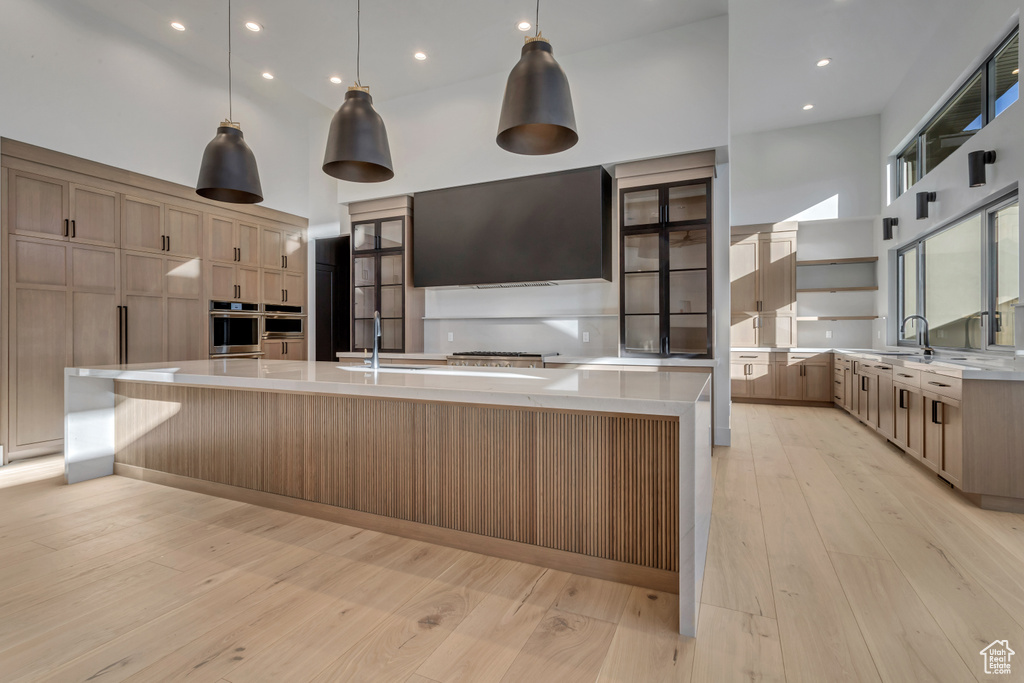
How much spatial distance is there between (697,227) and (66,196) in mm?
5241

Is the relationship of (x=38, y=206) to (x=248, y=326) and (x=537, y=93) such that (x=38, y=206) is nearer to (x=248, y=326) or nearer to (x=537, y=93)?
(x=248, y=326)

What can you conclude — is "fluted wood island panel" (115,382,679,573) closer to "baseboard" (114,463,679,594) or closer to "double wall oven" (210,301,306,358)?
"baseboard" (114,463,679,594)

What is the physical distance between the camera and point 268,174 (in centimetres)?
566

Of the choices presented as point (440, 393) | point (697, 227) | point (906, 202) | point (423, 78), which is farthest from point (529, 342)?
point (906, 202)

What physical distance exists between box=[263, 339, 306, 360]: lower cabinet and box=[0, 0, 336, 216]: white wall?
162 centimetres

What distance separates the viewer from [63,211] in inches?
155

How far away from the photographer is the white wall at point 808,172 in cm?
638

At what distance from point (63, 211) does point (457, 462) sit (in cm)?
414

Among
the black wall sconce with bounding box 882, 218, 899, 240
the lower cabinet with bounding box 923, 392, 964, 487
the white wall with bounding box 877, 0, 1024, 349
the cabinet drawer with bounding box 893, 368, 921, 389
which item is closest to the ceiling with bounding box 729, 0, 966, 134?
the white wall with bounding box 877, 0, 1024, 349

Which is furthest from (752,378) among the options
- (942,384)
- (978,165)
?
(942,384)

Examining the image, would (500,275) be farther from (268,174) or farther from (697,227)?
(268,174)

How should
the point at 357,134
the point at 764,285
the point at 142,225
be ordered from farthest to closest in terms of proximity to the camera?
the point at 764,285
the point at 142,225
the point at 357,134

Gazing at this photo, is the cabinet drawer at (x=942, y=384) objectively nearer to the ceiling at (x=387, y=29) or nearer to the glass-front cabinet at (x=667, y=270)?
the glass-front cabinet at (x=667, y=270)

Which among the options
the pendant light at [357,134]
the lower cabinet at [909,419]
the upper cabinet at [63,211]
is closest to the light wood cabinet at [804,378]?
the lower cabinet at [909,419]
